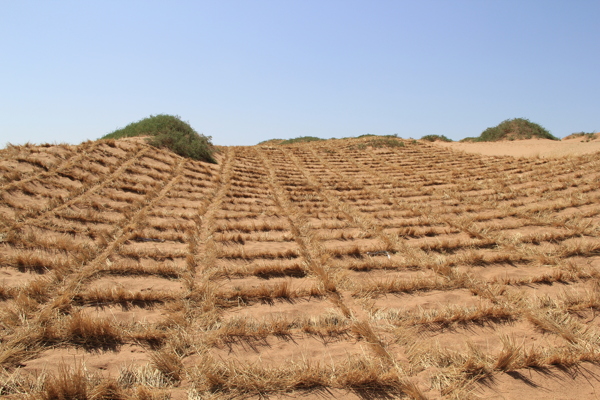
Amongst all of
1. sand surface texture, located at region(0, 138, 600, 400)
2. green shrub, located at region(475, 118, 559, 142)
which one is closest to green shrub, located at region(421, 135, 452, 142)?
green shrub, located at region(475, 118, 559, 142)

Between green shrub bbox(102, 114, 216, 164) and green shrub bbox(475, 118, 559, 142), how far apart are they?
17188mm

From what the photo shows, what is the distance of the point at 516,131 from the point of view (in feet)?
65.6

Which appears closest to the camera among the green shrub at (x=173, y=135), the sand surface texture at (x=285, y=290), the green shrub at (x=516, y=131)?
the sand surface texture at (x=285, y=290)

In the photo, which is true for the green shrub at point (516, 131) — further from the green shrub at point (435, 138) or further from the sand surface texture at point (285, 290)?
the sand surface texture at point (285, 290)

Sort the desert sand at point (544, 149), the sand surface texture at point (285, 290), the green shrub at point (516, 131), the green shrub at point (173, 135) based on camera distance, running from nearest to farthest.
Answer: the sand surface texture at point (285, 290)
the green shrub at point (173, 135)
the desert sand at point (544, 149)
the green shrub at point (516, 131)

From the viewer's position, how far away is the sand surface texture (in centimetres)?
237

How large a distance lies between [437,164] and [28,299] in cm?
1154

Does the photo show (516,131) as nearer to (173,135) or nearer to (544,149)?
(544,149)

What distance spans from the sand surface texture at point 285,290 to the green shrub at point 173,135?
2788mm

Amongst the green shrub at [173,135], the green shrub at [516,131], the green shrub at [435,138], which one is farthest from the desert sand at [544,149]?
the green shrub at [173,135]

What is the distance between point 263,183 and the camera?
893 cm

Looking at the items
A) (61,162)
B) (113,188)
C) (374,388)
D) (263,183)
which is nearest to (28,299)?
(374,388)

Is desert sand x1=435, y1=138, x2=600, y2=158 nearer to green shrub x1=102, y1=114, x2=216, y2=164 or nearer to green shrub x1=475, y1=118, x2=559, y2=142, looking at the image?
green shrub x1=475, y1=118, x2=559, y2=142

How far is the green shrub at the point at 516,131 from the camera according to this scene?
64.1 ft
